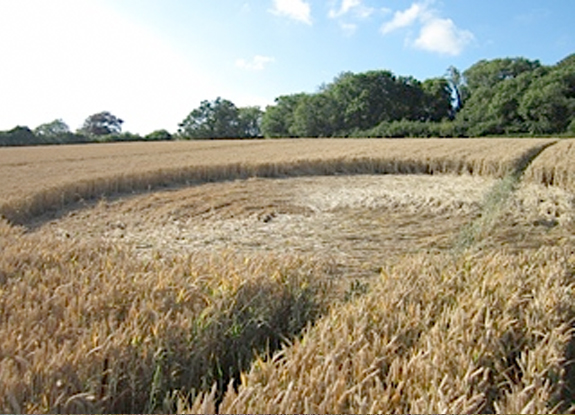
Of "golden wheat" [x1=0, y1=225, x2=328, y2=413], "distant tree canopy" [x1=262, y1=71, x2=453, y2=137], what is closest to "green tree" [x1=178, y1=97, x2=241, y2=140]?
"distant tree canopy" [x1=262, y1=71, x2=453, y2=137]

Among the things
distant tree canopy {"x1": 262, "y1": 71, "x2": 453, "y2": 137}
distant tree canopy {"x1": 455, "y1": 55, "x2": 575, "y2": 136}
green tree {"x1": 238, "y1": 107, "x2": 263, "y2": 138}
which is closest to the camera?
distant tree canopy {"x1": 455, "y1": 55, "x2": 575, "y2": 136}

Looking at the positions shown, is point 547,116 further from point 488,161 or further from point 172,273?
point 172,273

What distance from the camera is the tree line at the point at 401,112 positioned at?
→ 146 feet

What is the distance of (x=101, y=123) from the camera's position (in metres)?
90.1

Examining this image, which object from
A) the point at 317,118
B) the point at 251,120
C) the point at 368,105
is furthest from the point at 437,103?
the point at 251,120

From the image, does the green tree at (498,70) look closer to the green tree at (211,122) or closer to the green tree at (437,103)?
the green tree at (437,103)

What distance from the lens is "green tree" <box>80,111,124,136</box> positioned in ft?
292

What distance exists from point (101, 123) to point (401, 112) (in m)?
64.4

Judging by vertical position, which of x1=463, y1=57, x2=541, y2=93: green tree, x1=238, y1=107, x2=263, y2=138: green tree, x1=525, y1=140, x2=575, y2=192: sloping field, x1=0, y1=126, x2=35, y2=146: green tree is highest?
x1=463, y1=57, x2=541, y2=93: green tree

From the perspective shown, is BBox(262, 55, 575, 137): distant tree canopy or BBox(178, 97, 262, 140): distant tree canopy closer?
BBox(262, 55, 575, 137): distant tree canopy

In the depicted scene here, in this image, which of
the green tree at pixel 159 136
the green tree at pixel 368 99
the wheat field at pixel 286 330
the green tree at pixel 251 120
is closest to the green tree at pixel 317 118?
the green tree at pixel 368 99

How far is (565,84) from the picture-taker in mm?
44531

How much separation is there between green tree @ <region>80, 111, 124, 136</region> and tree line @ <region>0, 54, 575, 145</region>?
0.20 m

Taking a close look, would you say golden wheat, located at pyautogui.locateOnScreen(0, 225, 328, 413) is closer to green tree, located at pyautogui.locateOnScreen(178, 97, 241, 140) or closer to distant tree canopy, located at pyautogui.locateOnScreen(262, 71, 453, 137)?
distant tree canopy, located at pyautogui.locateOnScreen(262, 71, 453, 137)
